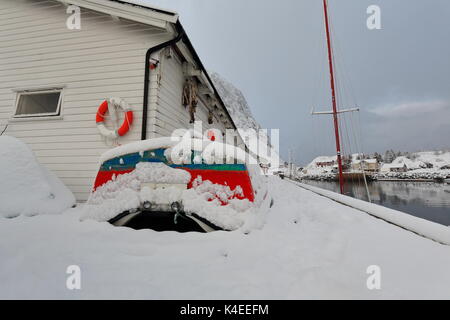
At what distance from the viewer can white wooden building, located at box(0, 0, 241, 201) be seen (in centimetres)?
448

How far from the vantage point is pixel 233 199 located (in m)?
1.92

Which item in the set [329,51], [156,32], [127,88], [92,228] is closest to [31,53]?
[127,88]

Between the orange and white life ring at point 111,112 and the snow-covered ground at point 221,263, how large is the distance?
2.65 metres

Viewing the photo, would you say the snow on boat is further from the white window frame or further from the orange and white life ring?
the white window frame

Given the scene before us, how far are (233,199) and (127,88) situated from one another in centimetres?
410

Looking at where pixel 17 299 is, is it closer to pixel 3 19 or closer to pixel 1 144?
pixel 1 144

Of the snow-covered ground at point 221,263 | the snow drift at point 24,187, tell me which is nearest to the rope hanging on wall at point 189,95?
the snow drift at point 24,187

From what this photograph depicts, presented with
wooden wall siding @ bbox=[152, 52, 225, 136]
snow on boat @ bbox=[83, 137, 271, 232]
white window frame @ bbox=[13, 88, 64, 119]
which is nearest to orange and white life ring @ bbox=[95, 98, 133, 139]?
wooden wall siding @ bbox=[152, 52, 225, 136]

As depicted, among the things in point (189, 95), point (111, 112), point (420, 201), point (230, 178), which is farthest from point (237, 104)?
point (230, 178)

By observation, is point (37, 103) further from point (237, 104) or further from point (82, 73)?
point (237, 104)

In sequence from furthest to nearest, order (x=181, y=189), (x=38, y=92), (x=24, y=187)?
(x=38, y=92), (x=24, y=187), (x=181, y=189)

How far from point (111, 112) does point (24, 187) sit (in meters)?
2.14

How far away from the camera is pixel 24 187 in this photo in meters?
3.06

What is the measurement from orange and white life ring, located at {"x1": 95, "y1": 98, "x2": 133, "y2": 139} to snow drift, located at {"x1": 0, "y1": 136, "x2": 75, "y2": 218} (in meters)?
1.33
